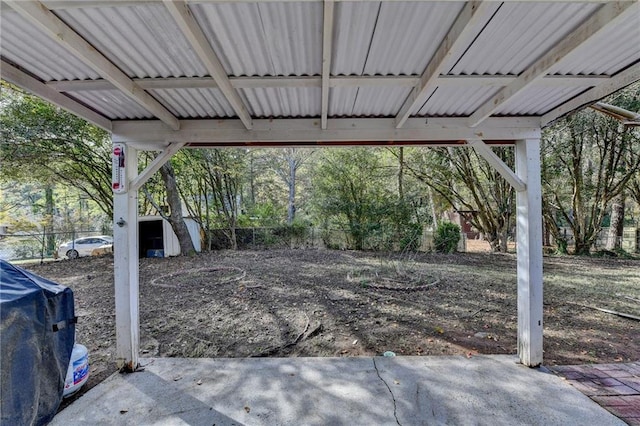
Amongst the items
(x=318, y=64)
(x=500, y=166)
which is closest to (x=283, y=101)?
(x=318, y=64)

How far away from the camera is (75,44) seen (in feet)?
4.93

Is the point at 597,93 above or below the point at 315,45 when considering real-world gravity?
below

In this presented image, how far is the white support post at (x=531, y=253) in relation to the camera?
2.65 metres

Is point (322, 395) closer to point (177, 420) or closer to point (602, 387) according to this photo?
point (177, 420)

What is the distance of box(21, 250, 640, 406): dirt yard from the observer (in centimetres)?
317

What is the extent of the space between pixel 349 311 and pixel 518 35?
3.50m

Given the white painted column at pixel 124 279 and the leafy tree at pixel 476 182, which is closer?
the white painted column at pixel 124 279

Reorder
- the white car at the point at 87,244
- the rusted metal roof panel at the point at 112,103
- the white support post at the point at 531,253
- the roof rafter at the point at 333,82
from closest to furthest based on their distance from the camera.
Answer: the roof rafter at the point at 333,82, the rusted metal roof panel at the point at 112,103, the white support post at the point at 531,253, the white car at the point at 87,244

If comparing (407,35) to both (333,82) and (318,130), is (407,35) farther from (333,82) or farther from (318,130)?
(318,130)

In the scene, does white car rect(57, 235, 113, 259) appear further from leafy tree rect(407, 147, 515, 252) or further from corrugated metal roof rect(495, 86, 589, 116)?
corrugated metal roof rect(495, 86, 589, 116)

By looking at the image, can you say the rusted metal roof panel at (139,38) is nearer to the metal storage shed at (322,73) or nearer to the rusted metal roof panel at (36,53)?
the metal storage shed at (322,73)

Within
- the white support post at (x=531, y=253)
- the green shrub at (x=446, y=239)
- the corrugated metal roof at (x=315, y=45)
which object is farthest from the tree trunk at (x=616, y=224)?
the corrugated metal roof at (x=315, y=45)

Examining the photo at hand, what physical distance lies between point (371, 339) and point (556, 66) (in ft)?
9.52

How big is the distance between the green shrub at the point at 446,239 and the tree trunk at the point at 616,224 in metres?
4.82
